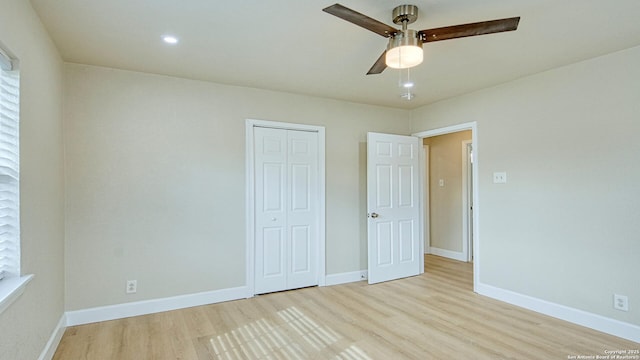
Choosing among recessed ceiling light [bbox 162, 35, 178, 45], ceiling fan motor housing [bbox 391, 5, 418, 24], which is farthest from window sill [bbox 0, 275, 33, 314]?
ceiling fan motor housing [bbox 391, 5, 418, 24]

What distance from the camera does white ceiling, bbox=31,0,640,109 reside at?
85.0 inches

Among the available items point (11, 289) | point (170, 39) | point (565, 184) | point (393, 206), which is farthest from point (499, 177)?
point (11, 289)

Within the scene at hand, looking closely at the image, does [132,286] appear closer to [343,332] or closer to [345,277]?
[343,332]

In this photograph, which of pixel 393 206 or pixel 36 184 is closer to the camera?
pixel 36 184

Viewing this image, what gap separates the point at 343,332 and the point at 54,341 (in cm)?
236

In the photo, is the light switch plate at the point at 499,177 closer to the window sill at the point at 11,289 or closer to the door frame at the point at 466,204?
the door frame at the point at 466,204

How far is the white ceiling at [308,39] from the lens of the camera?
85.0 inches

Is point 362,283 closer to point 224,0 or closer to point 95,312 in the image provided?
point 95,312

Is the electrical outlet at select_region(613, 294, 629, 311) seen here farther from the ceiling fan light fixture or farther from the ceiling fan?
the ceiling fan light fixture

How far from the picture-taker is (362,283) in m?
4.40

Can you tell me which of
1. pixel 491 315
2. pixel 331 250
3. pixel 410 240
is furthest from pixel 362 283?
pixel 491 315

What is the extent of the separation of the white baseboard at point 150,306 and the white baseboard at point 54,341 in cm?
14

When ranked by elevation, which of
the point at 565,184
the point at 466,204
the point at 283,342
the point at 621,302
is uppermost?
the point at 565,184

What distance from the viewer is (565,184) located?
322 cm
